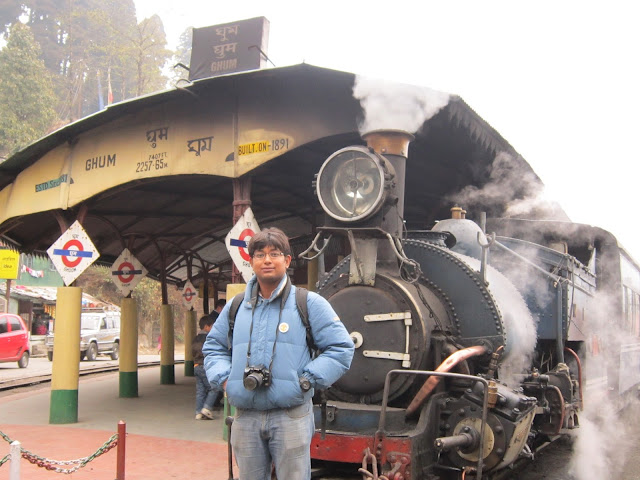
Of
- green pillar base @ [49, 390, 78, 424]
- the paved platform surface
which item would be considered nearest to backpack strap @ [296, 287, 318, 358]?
the paved platform surface

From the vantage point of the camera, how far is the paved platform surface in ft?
22.2

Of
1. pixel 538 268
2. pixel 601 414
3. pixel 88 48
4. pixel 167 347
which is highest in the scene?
pixel 88 48

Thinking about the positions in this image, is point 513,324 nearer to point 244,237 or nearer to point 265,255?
point 265,255

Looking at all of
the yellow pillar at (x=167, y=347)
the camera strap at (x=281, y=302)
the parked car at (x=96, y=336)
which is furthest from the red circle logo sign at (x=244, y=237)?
the parked car at (x=96, y=336)

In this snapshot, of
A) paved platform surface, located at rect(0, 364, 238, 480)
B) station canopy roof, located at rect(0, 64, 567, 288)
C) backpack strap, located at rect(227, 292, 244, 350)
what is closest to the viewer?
backpack strap, located at rect(227, 292, 244, 350)

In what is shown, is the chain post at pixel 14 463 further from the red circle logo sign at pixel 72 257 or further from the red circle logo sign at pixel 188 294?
the red circle logo sign at pixel 188 294

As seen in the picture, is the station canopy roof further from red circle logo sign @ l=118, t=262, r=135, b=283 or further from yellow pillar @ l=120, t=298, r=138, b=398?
yellow pillar @ l=120, t=298, r=138, b=398

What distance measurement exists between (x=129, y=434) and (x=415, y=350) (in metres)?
5.53

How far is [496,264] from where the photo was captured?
660 centimetres

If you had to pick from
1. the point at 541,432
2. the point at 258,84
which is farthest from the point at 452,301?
the point at 258,84

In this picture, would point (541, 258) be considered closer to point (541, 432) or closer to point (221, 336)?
point (541, 432)

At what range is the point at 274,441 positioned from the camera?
3.31 meters

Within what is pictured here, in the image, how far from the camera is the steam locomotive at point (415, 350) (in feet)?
14.6

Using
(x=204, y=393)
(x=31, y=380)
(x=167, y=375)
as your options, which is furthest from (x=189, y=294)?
(x=204, y=393)
